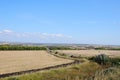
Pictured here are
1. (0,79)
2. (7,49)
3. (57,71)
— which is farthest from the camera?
(7,49)

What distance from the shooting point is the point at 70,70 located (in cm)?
4409

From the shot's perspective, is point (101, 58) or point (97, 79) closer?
point (97, 79)

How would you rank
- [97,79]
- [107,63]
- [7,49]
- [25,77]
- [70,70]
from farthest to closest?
[7,49], [107,63], [70,70], [25,77], [97,79]

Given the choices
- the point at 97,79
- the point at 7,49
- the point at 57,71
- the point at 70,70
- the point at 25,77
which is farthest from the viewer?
the point at 7,49

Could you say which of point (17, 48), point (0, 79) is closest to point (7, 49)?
point (17, 48)

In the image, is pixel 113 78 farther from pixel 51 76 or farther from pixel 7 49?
pixel 7 49

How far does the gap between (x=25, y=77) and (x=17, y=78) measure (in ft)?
5.79

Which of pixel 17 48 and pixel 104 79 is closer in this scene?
pixel 104 79

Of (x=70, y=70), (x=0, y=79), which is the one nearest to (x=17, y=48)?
(x=70, y=70)

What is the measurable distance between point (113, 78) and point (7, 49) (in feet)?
266

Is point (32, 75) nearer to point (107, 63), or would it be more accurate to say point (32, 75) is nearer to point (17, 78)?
point (17, 78)

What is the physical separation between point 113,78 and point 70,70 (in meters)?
26.4

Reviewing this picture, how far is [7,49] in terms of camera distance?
316 feet

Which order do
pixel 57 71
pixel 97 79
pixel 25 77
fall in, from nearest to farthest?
pixel 97 79
pixel 25 77
pixel 57 71
